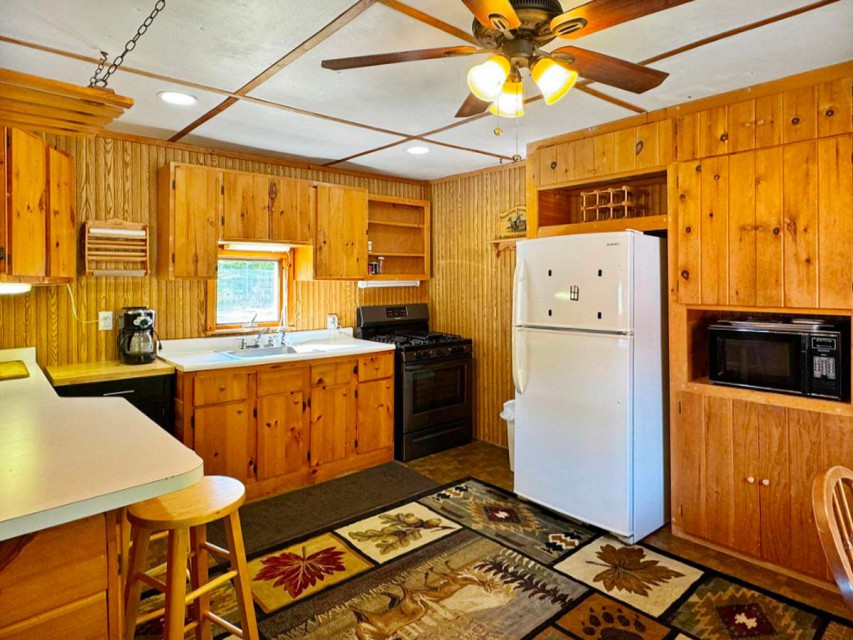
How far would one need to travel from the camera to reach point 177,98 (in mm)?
2619

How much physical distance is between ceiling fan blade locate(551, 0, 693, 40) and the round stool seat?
69.3 inches

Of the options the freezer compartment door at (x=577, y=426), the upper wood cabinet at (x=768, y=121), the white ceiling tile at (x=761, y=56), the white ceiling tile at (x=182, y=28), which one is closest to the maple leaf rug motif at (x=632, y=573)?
the freezer compartment door at (x=577, y=426)

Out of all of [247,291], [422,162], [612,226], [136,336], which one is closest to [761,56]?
[612,226]

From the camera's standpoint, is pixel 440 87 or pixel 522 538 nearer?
pixel 440 87

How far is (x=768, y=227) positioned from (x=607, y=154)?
1.00m

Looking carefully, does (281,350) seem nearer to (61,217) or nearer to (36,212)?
(61,217)

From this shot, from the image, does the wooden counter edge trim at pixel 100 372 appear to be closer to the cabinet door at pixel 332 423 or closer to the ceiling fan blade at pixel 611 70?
the cabinet door at pixel 332 423

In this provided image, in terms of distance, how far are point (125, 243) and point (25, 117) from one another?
1857 millimetres

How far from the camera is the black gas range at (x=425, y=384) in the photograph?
4086mm

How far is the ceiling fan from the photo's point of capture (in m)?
1.39

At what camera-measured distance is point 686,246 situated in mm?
2771

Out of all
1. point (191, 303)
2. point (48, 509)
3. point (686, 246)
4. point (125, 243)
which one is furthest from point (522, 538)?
point (125, 243)

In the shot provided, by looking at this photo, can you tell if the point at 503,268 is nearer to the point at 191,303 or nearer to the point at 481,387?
→ the point at 481,387

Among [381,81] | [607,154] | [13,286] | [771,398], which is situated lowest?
[771,398]
